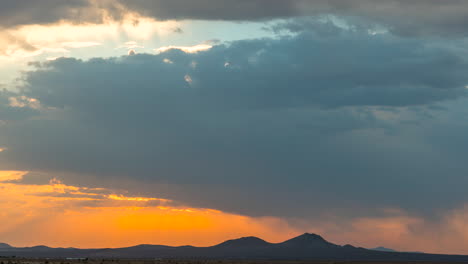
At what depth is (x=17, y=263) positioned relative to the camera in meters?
157

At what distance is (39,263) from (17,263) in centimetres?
783

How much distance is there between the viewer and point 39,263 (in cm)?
16425
